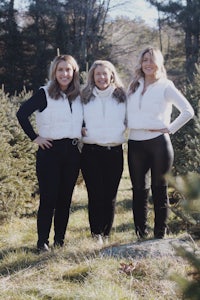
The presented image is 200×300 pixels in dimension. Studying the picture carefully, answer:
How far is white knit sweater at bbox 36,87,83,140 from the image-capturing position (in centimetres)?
424

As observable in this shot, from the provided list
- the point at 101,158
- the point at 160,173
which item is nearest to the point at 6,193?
the point at 101,158

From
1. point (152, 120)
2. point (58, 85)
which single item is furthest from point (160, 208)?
point (58, 85)

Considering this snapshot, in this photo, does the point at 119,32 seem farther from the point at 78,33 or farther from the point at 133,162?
the point at 133,162

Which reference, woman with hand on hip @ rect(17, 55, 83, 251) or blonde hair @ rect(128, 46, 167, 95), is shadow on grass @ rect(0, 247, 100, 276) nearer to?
woman with hand on hip @ rect(17, 55, 83, 251)

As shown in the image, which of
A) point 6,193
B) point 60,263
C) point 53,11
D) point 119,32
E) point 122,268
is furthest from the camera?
point 119,32

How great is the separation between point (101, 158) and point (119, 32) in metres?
27.2

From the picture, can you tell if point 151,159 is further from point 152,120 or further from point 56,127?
point 56,127

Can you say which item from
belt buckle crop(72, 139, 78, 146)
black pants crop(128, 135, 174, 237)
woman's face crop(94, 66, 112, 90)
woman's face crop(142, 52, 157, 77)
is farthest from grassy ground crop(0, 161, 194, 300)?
woman's face crop(142, 52, 157, 77)

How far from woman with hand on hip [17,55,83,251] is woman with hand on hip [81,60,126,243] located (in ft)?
0.39

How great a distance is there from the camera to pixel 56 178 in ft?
14.2

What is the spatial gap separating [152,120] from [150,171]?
1.93ft

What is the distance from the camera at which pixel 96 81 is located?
4414 mm

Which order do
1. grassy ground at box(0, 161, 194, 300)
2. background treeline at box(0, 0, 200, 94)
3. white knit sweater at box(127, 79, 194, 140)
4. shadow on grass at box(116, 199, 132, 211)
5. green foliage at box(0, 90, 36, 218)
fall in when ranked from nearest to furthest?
grassy ground at box(0, 161, 194, 300) < white knit sweater at box(127, 79, 194, 140) < green foliage at box(0, 90, 36, 218) < shadow on grass at box(116, 199, 132, 211) < background treeline at box(0, 0, 200, 94)

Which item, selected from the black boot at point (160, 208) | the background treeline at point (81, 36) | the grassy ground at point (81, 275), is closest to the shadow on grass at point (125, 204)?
the grassy ground at point (81, 275)
